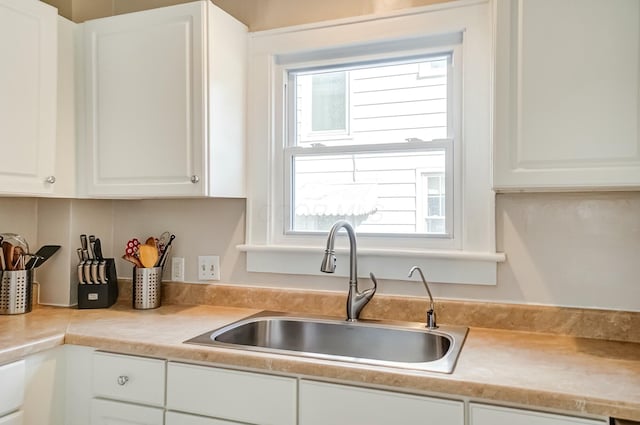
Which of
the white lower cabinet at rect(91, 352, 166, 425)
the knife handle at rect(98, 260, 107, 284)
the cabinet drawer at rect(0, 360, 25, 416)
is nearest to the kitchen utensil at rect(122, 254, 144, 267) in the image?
the knife handle at rect(98, 260, 107, 284)

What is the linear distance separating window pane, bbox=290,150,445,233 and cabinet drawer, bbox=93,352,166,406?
852mm

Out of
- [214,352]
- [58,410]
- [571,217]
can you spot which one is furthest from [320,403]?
[571,217]

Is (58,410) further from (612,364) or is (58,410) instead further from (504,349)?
(612,364)

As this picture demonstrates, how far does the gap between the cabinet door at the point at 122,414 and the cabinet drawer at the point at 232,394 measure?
0.07 metres

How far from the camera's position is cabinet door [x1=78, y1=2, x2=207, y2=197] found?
1942mm

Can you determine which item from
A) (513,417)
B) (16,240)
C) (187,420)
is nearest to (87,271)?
(16,240)

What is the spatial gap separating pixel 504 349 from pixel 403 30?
1218 millimetres

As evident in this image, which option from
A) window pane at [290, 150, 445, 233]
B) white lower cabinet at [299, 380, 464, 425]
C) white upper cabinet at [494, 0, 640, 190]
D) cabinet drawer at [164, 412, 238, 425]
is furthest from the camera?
window pane at [290, 150, 445, 233]

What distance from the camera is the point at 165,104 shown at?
6.52ft

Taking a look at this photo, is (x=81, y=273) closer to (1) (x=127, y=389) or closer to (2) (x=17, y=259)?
(2) (x=17, y=259)

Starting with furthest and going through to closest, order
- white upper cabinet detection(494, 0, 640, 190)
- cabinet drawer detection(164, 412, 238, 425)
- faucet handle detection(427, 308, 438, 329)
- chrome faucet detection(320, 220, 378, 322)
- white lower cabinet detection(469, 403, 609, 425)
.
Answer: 1. chrome faucet detection(320, 220, 378, 322)
2. faucet handle detection(427, 308, 438, 329)
3. cabinet drawer detection(164, 412, 238, 425)
4. white upper cabinet detection(494, 0, 640, 190)
5. white lower cabinet detection(469, 403, 609, 425)

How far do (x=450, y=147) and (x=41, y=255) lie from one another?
1804 millimetres

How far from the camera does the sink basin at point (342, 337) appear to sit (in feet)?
5.67

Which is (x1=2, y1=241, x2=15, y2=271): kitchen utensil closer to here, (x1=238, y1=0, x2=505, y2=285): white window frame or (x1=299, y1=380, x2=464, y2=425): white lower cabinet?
(x1=238, y1=0, x2=505, y2=285): white window frame
